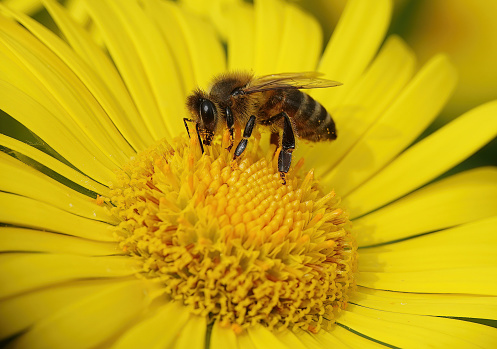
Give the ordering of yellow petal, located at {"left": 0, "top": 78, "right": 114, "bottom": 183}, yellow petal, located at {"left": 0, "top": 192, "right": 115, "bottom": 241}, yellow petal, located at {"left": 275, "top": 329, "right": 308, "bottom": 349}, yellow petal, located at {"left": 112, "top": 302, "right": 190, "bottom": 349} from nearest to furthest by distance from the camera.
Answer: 1. yellow petal, located at {"left": 112, "top": 302, "right": 190, "bottom": 349}
2. yellow petal, located at {"left": 0, "top": 192, "right": 115, "bottom": 241}
3. yellow petal, located at {"left": 275, "top": 329, "right": 308, "bottom": 349}
4. yellow petal, located at {"left": 0, "top": 78, "right": 114, "bottom": 183}

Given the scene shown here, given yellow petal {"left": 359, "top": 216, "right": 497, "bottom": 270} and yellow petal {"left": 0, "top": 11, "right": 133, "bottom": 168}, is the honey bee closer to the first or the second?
yellow petal {"left": 0, "top": 11, "right": 133, "bottom": 168}

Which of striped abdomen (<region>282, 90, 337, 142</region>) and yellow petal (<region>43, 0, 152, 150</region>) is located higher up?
striped abdomen (<region>282, 90, 337, 142</region>)

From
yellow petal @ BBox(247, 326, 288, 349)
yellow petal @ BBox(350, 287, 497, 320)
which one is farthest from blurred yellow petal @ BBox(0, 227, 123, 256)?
yellow petal @ BBox(350, 287, 497, 320)

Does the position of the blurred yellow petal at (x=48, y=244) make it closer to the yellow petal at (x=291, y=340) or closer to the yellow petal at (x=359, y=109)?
the yellow petal at (x=291, y=340)

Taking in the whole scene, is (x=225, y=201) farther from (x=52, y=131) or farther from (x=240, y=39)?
(x=240, y=39)

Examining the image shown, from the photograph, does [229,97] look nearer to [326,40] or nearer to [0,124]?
[0,124]

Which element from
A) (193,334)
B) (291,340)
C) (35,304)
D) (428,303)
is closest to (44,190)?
(35,304)
